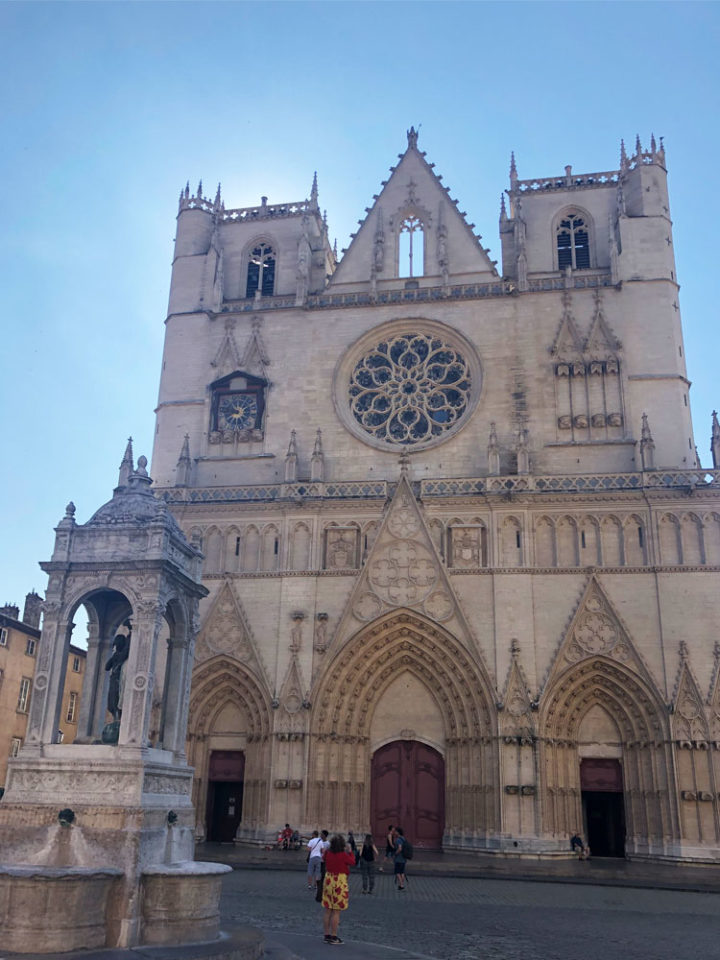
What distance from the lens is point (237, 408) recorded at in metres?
30.4

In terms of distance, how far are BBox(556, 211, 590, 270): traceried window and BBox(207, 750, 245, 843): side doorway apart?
1963 cm

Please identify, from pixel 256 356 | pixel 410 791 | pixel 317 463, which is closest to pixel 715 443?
pixel 317 463

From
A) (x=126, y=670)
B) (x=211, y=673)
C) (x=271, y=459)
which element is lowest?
(x=126, y=670)

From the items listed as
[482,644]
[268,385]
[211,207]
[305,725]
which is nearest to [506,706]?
[482,644]

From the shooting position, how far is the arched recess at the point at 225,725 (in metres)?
25.5

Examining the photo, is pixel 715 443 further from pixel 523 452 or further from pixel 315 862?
pixel 315 862

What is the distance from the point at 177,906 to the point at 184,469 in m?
20.3

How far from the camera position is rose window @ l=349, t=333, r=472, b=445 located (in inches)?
1155

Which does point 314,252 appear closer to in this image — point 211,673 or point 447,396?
point 447,396

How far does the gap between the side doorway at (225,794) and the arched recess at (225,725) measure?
22 cm

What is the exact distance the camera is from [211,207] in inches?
1356

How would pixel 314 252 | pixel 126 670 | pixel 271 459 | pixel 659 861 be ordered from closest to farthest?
pixel 126 670 < pixel 659 861 < pixel 271 459 < pixel 314 252

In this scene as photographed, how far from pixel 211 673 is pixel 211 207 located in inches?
721

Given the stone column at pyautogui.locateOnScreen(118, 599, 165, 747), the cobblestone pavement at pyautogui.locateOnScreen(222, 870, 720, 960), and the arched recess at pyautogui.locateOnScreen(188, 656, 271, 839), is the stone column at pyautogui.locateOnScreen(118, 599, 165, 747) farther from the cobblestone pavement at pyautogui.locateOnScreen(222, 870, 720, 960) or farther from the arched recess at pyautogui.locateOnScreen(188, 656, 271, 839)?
the arched recess at pyautogui.locateOnScreen(188, 656, 271, 839)
